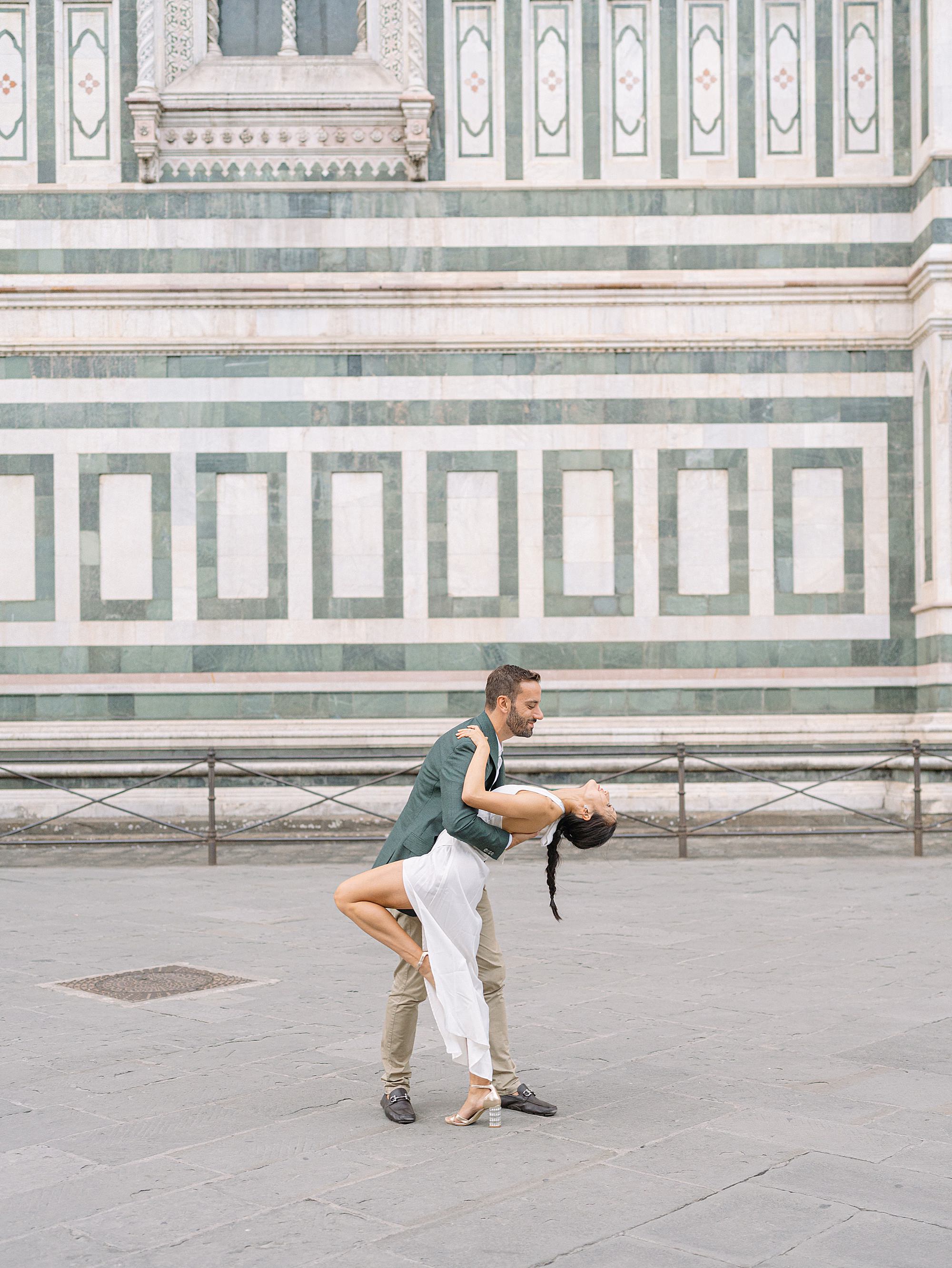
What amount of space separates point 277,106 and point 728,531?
6.91 meters

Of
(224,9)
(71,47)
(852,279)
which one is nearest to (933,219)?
(852,279)

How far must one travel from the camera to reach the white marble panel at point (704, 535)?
16.1 meters

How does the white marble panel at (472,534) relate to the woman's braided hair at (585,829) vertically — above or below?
above

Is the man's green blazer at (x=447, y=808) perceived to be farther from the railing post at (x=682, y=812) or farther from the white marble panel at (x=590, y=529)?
the white marble panel at (x=590, y=529)

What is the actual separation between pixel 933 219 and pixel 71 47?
9761 mm

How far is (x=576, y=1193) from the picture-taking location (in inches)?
178

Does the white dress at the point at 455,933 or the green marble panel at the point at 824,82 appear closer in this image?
the white dress at the point at 455,933

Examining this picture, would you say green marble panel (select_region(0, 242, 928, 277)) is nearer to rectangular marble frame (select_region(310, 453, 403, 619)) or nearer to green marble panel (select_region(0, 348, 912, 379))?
green marble panel (select_region(0, 348, 912, 379))

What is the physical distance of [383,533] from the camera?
1605cm

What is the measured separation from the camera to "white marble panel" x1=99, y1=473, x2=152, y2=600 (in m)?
16.0

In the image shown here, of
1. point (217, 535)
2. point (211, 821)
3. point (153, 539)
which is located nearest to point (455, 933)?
point (211, 821)

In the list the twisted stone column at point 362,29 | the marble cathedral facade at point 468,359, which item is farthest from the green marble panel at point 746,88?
the twisted stone column at point 362,29

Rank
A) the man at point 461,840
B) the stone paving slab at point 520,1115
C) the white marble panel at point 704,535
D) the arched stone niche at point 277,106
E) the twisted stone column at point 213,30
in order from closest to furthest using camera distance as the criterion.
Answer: the stone paving slab at point 520,1115
the man at point 461,840
the arched stone niche at point 277,106
the white marble panel at point 704,535
the twisted stone column at point 213,30

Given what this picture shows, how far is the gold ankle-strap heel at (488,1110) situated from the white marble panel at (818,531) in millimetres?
11551
